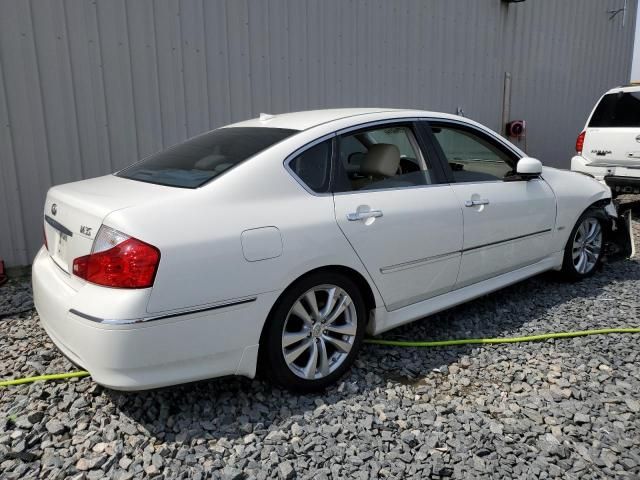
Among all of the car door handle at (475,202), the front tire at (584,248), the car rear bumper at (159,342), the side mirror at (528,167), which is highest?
the side mirror at (528,167)

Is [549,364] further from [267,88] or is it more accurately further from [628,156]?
[628,156]

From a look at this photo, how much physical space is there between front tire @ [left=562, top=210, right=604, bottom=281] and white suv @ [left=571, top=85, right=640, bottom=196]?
107 inches

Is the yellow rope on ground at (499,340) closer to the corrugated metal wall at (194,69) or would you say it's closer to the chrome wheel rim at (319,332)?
the chrome wheel rim at (319,332)

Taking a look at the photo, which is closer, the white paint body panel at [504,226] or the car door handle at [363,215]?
the car door handle at [363,215]

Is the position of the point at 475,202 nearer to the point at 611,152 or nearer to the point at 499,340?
the point at 499,340

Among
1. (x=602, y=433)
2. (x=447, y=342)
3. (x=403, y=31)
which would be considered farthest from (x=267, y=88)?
(x=602, y=433)

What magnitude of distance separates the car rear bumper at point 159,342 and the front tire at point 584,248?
3123mm

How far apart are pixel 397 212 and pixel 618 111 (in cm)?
577

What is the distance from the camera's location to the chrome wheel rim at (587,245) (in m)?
4.81

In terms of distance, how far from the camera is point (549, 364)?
3.38 meters

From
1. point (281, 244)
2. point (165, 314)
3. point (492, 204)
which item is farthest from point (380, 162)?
point (165, 314)

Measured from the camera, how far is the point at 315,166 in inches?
122

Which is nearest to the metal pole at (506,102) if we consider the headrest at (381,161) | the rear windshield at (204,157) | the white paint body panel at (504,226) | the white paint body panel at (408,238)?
the white paint body panel at (504,226)

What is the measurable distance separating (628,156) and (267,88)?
4.79 meters
